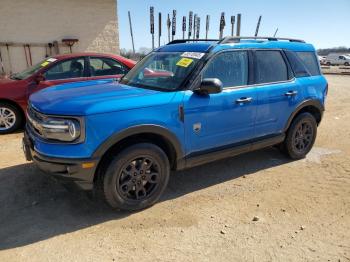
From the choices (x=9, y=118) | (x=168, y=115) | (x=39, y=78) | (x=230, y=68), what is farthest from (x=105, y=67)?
(x=168, y=115)

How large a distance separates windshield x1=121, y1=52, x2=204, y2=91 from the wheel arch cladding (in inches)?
21.9

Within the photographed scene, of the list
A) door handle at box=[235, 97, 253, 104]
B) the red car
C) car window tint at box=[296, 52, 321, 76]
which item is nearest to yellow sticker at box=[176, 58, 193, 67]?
door handle at box=[235, 97, 253, 104]

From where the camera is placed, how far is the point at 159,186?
12.2 feet

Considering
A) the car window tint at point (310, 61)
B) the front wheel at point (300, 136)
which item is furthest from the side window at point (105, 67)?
the front wheel at point (300, 136)

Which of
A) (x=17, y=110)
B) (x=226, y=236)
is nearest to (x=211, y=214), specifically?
(x=226, y=236)

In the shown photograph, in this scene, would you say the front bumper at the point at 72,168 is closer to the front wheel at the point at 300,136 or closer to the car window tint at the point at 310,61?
the front wheel at the point at 300,136

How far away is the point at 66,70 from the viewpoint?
683 cm

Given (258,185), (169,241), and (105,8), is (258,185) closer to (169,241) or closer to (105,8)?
(169,241)

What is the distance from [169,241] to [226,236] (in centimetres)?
56

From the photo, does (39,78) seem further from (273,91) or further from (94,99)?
(273,91)

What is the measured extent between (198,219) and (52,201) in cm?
170

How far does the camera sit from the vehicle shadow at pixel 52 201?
324cm

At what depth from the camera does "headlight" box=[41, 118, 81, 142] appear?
3.07 meters

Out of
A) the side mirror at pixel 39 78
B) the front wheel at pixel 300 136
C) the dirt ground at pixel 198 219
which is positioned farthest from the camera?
the side mirror at pixel 39 78
